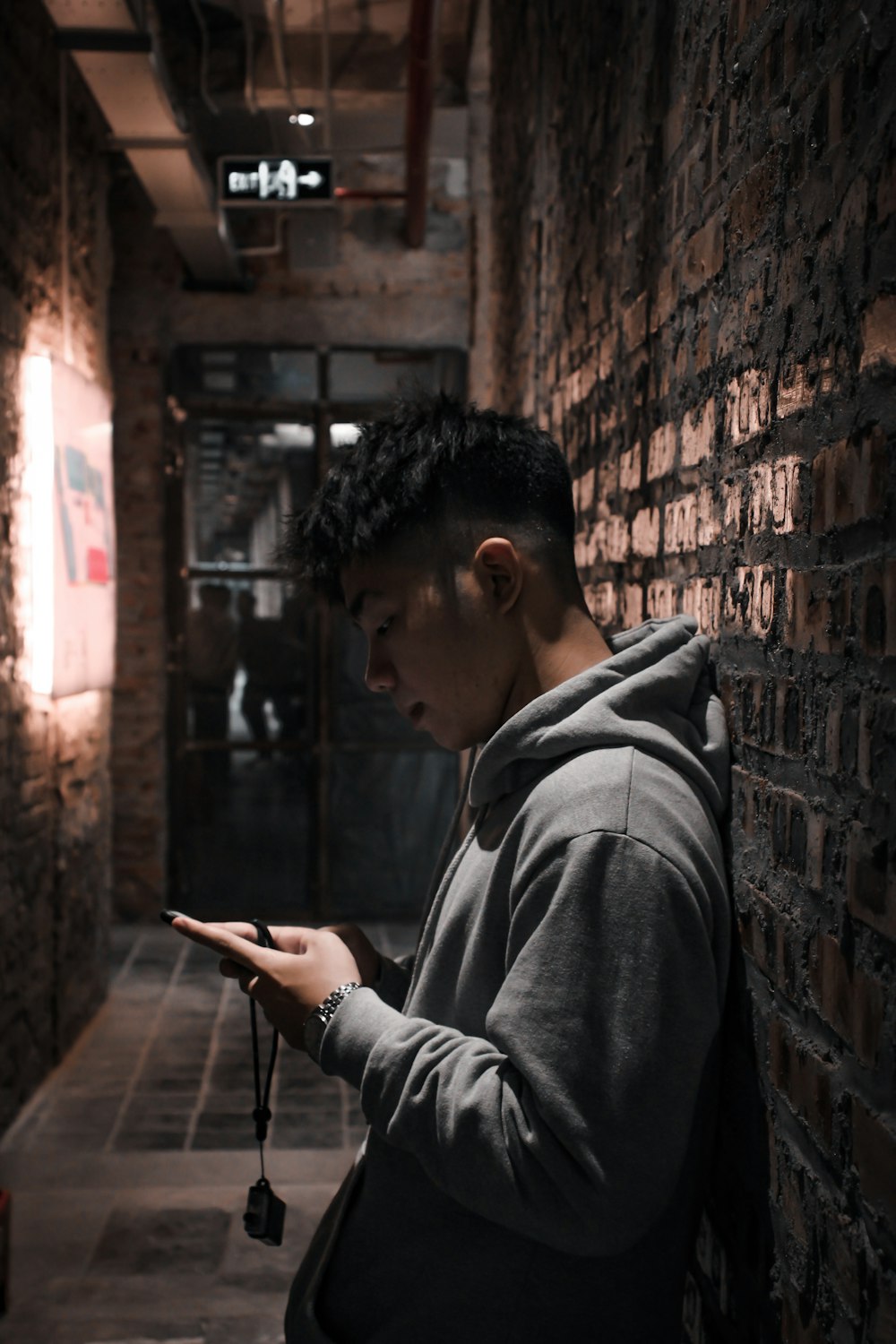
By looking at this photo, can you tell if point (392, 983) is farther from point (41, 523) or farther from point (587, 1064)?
point (41, 523)

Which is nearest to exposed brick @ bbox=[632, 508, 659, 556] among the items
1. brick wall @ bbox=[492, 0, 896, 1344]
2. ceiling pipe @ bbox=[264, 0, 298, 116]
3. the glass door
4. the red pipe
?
brick wall @ bbox=[492, 0, 896, 1344]

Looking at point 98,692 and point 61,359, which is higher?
point 61,359

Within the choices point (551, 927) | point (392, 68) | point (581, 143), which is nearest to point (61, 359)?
point (392, 68)

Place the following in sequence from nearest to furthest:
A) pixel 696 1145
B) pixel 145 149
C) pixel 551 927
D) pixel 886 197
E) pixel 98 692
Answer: pixel 886 197 → pixel 551 927 → pixel 696 1145 → pixel 145 149 → pixel 98 692

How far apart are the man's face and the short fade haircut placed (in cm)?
3

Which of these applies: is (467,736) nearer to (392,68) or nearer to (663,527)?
(663,527)

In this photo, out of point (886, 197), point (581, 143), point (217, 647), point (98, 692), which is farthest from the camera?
point (217, 647)

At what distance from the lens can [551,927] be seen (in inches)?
A: 41.2

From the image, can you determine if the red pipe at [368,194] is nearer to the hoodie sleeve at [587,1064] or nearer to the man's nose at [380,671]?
the man's nose at [380,671]

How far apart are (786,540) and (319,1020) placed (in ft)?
2.30

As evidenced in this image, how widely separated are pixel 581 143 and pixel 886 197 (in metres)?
1.51

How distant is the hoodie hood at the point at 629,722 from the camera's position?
3.92ft

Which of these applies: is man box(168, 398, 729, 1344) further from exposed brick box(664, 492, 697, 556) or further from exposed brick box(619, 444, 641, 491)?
exposed brick box(619, 444, 641, 491)

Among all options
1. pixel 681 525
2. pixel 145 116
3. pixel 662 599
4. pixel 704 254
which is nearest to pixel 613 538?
pixel 662 599
